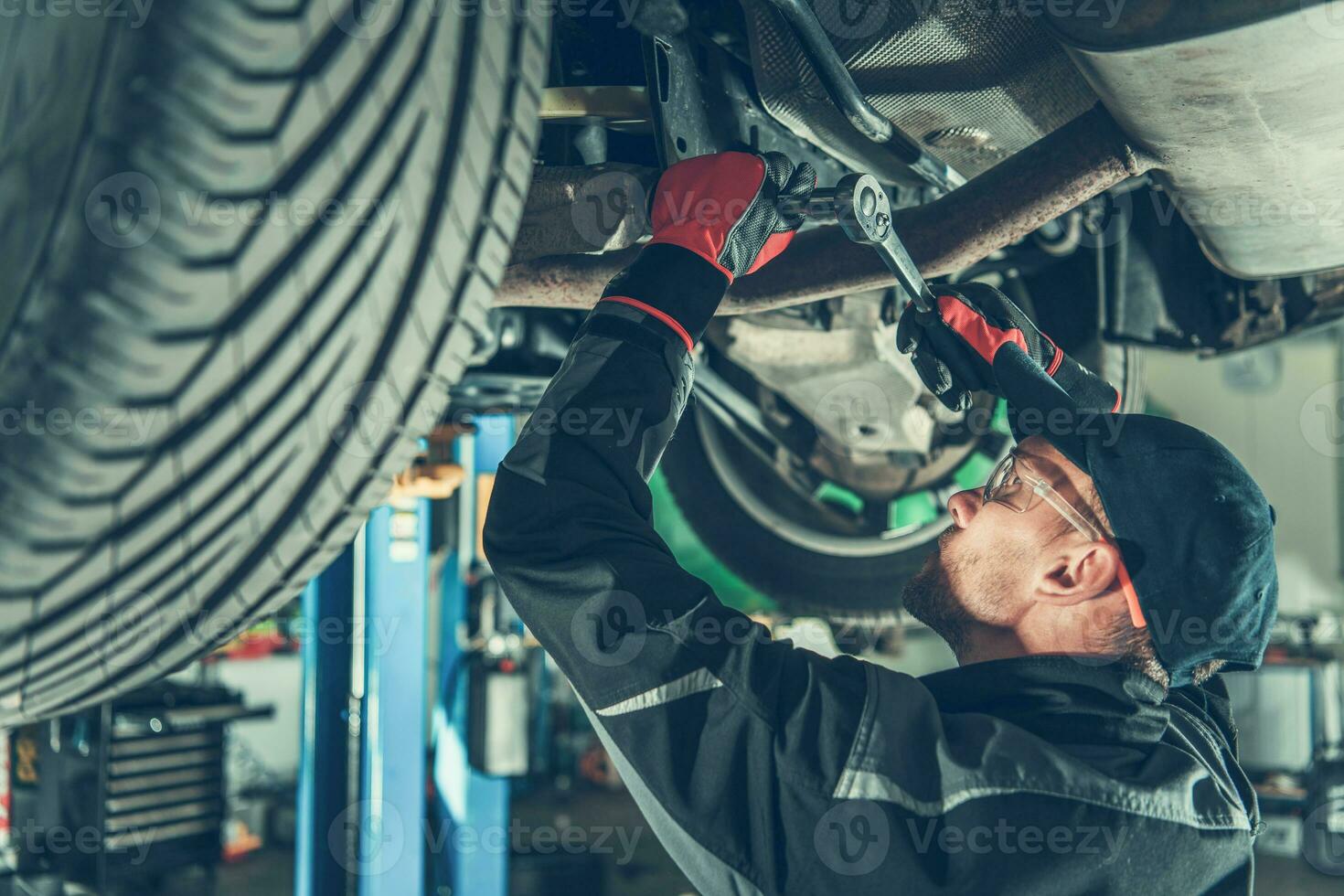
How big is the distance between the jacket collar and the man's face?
94 millimetres

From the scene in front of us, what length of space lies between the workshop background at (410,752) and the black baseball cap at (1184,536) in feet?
1.15

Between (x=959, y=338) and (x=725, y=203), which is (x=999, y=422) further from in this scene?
(x=725, y=203)

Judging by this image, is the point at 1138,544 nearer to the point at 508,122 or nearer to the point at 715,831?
the point at 715,831

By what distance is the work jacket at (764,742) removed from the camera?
2.65ft

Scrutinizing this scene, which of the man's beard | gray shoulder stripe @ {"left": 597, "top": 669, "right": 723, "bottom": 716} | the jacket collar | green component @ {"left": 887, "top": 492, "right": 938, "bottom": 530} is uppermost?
green component @ {"left": 887, "top": 492, "right": 938, "bottom": 530}

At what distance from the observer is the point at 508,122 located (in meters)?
0.60

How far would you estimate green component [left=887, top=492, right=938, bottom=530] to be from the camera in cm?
176

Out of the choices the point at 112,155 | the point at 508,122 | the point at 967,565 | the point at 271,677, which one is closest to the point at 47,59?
the point at 112,155

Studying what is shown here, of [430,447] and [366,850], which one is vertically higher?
[430,447]

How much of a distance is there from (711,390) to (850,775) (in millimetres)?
839
